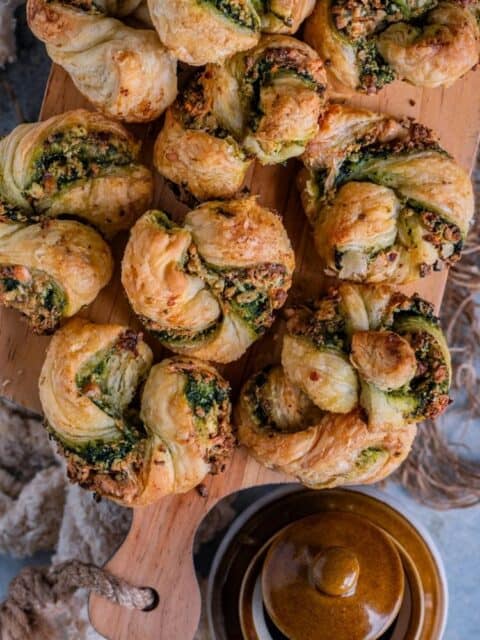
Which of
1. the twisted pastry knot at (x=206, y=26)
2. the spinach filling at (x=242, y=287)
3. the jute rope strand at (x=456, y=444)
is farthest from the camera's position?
the jute rope strand at (x=456, y=444)

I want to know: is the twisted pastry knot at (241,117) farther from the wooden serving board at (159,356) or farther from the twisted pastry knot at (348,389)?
the twisted pastry knot at (348,389)

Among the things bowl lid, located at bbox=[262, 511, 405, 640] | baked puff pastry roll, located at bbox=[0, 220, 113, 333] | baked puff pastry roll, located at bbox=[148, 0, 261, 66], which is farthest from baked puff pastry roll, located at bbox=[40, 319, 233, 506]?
baked puff pastry roll, located at bbox=[148, 0, 261, 66]

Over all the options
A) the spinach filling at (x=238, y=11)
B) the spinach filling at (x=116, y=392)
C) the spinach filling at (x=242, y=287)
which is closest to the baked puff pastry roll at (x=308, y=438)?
the spinach filling at (x=242, y=287)

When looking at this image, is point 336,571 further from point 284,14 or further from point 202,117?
point 284,14

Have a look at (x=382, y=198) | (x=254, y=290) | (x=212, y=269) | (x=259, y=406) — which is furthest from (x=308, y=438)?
(x=382, y=198)

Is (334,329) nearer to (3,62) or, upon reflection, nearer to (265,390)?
(265,390)

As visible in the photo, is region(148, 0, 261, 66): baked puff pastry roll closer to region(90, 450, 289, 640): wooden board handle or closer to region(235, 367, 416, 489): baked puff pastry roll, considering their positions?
region(235, 367, 416, 489): baked puff pastry roll
